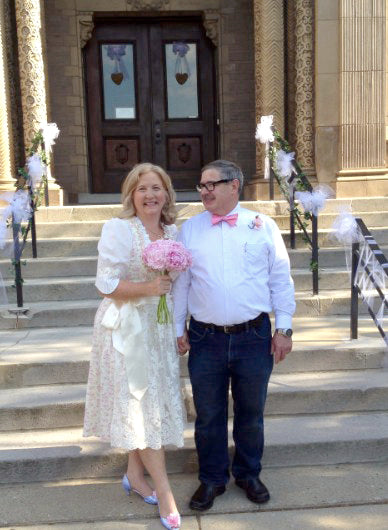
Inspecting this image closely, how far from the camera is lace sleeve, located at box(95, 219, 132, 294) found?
2.72 metres

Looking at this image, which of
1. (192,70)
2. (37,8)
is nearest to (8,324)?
(37,8)

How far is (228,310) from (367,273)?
202cm

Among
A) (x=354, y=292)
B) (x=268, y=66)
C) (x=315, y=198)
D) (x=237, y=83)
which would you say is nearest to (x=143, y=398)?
(x=354, y=292)

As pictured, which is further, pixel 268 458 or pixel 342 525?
pixel 268 458

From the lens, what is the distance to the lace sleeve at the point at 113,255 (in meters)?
2.72

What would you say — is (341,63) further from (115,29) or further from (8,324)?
(8,324)

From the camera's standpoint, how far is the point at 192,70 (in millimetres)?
9508

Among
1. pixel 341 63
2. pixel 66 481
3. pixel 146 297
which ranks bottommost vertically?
pixel 66 481

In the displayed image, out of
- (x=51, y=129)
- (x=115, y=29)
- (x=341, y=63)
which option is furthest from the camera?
(x=115, y=29)

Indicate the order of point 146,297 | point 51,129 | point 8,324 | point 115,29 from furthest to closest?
point 115,29
point 51,129
point 8,324
point 146,297

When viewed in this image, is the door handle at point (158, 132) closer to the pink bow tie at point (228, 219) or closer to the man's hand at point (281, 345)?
the pink bow tie at point (228, 219)

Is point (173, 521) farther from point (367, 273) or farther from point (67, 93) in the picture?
point (67, 93)

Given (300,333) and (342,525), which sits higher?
(300,333)

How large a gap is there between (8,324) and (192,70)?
20.0 ft
